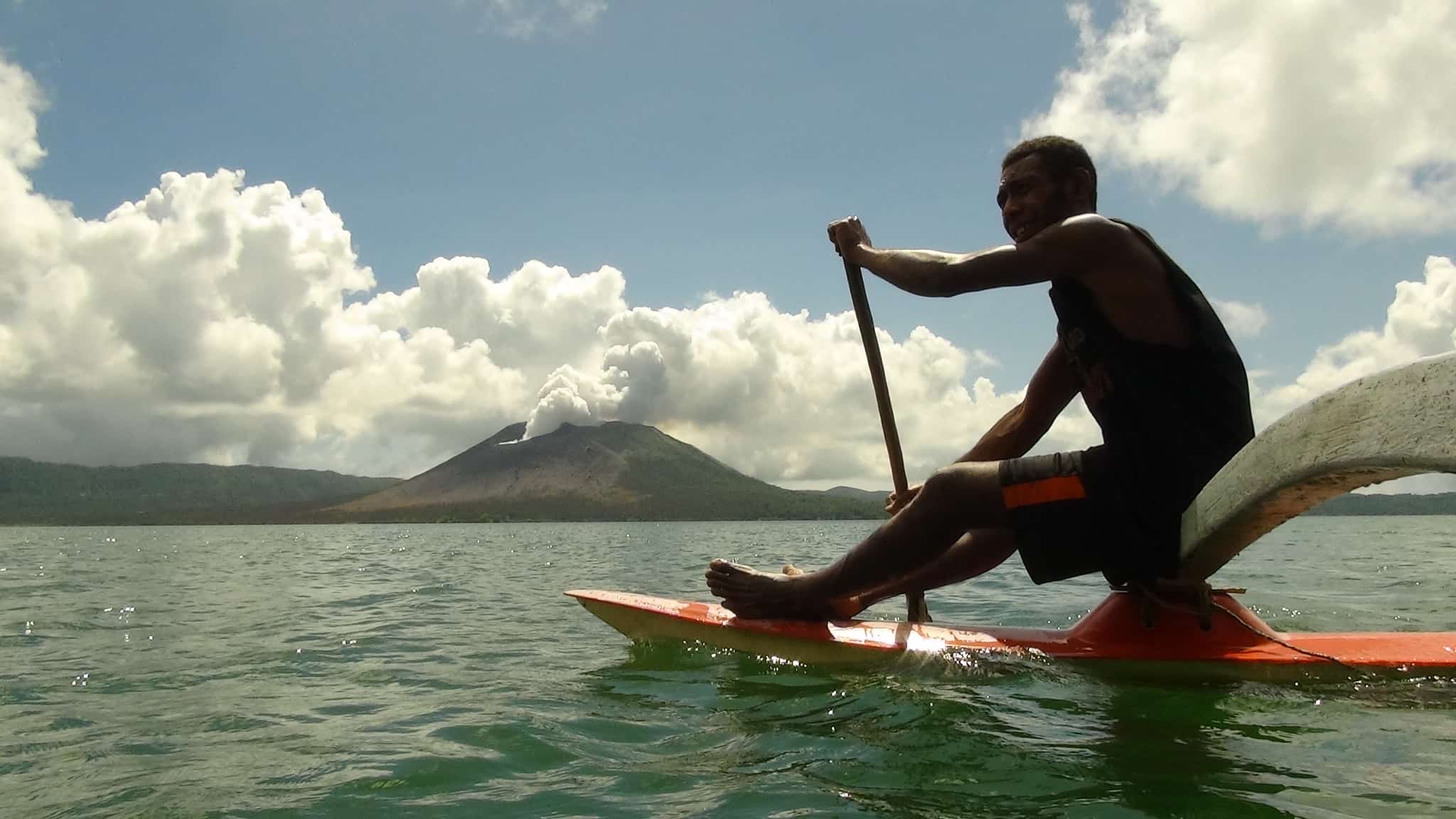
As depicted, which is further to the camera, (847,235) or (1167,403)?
(847,235)

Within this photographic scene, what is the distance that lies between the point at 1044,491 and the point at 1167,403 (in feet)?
2.26

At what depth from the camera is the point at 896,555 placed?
16.9 ft

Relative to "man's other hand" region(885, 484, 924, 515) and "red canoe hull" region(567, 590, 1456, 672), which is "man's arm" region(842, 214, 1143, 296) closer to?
"man's other hand" region(885, 484, 924, 515)

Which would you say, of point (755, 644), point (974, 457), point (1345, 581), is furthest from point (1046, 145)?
point (1345, 581)

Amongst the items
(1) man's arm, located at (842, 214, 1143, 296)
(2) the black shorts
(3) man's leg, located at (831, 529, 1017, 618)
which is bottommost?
(3) man's leg, located at (831, 529, 1017, 618)

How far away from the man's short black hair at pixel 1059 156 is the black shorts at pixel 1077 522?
1434mm

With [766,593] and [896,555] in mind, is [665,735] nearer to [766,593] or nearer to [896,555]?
[896,555]

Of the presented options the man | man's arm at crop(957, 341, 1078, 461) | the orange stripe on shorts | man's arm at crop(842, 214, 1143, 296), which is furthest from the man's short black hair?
the orange stripe on shorts

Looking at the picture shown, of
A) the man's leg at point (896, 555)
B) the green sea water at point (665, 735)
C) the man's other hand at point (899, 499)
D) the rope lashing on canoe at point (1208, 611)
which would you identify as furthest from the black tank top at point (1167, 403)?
the man's other hand at point (899, 499)

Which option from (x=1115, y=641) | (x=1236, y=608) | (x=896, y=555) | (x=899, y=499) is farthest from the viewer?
(x=899, y=499)

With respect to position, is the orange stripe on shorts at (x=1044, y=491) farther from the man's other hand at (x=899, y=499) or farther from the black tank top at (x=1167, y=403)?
the man's other hand at (x=899, y=499)

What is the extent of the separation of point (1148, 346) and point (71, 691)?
6.73 m

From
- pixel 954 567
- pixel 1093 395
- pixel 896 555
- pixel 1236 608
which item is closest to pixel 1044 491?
pixel 1093 395

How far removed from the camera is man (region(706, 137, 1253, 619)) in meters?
4.21
